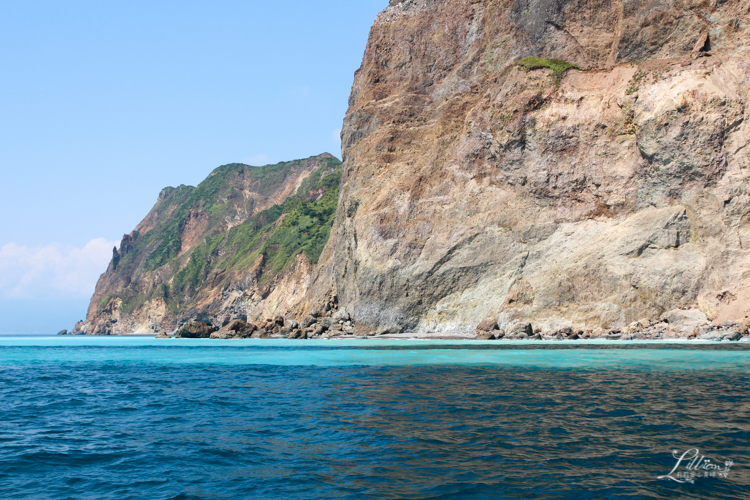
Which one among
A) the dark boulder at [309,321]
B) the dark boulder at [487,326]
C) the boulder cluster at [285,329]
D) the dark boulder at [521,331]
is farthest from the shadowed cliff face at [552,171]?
the dark boulder at [309,321]

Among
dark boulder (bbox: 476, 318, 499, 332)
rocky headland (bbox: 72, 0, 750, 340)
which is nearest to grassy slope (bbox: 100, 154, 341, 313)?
rocky headland (bbox: 72, 0, 750, 340)

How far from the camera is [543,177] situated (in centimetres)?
4869

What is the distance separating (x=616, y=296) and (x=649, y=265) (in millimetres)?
3336

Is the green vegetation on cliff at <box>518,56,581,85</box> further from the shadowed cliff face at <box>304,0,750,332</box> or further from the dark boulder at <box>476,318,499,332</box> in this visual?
the dark boulder at <box>476,318,499,332</box>

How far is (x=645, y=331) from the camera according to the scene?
126 feet

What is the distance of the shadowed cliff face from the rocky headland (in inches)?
5.4

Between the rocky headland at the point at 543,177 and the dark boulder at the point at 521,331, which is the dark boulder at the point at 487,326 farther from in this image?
the dark boulder at the point at 521,331

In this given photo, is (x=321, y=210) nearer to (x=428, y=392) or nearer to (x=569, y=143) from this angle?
(x=569, y=143)

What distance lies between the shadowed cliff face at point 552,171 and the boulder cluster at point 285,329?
2.62m

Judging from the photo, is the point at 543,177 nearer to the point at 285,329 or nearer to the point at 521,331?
the point at 521,331

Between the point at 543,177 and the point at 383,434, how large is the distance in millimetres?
42232

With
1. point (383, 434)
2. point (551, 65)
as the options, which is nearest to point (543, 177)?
point (551, 65)

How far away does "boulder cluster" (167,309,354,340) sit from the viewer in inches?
2276

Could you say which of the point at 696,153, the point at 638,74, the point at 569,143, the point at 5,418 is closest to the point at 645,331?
the point at 696,153
